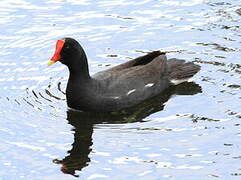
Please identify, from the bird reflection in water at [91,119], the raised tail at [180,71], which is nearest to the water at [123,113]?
the bird reflection in water at [91,119]

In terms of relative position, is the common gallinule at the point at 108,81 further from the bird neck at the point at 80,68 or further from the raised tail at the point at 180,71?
the raised tail at the point at 180,71

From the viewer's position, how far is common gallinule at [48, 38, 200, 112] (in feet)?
41.3

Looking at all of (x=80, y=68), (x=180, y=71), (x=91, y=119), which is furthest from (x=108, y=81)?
(x=180, y=71)

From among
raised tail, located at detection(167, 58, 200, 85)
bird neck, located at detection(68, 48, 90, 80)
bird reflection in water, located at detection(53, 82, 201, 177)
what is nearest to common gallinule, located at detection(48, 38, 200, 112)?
bird neck, located at detection(68, 48, 90, 80)

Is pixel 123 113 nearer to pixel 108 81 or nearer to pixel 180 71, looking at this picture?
pixel 108 81

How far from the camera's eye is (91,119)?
40.7 feet

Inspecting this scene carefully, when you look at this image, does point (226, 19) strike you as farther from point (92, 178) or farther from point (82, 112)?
point (92, 178)

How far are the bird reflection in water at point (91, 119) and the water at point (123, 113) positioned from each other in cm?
1

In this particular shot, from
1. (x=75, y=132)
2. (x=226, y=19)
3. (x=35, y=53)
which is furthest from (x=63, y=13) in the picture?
(x=75, y=132)

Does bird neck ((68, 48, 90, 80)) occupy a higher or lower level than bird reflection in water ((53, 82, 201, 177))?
higher

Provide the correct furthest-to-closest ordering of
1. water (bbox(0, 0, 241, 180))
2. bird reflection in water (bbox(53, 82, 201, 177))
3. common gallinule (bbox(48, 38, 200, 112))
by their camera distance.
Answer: common gallinule (bbox(48, 38, 200, 112)) → bird reflection in water (bbox(53, 82, 201, 177)) → water (bbox(0, 0, 241, 180))

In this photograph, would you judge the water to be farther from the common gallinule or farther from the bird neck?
the bird neck

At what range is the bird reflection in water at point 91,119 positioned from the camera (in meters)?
11.0

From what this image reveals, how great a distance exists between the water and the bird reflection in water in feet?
0.05
